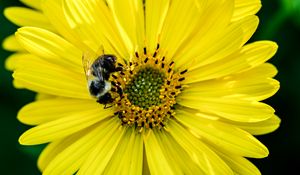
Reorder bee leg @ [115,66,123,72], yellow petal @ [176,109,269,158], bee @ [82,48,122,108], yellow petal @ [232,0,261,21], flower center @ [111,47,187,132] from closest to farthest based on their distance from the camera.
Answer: yellow petal @ [176,109,269,158]
yellow petal @ [232,0,261,21]
bee @ [82,48,122,108]
bee leg @ [115,66,123,72]
flower center @ [111,47,187,132]

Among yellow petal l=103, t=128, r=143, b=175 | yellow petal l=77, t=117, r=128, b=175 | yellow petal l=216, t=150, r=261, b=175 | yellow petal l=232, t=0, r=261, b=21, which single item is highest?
yellow petal l=232, t=0, r=261, b=21

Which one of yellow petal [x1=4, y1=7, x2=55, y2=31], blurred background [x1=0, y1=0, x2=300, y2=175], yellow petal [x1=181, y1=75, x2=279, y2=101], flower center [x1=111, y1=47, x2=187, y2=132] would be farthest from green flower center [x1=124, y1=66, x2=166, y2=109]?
blurred background [x1=0, y1=0, x2=300, y2=175]

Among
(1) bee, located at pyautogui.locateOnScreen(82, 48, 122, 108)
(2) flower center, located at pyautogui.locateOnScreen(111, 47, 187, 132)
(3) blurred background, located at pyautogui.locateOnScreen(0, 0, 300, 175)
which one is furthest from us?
(3) blurred background, located at pyautogui.locateOnScreen(0, 0, 300, 175)

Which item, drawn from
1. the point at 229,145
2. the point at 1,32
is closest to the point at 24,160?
the point at 1,32

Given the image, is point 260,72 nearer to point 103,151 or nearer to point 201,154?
point 201,154

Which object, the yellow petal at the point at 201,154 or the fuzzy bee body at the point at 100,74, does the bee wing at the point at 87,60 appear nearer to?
the fuzzy bee body at the point at 100,74

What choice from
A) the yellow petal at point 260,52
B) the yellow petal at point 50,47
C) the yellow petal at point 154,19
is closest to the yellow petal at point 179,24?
the yellow petal at point 154,19

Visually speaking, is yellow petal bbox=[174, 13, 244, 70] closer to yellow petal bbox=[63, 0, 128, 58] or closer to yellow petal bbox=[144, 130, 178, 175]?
yellow petal bbox=[63, 0, 128, 58]
